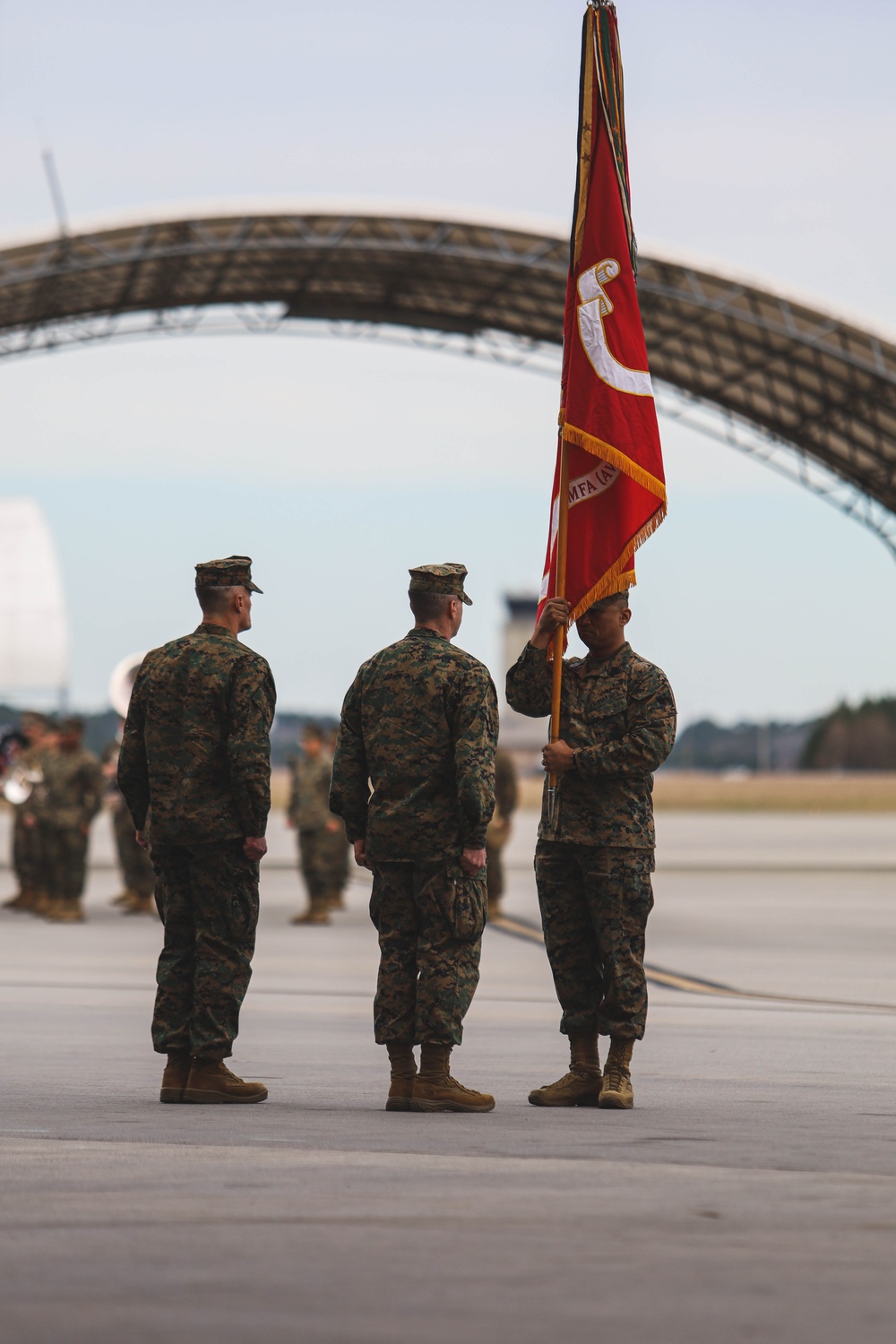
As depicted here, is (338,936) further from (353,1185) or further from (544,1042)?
(353,1185)

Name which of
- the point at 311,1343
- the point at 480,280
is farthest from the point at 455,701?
the point at 480,280

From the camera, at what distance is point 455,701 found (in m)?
6.50

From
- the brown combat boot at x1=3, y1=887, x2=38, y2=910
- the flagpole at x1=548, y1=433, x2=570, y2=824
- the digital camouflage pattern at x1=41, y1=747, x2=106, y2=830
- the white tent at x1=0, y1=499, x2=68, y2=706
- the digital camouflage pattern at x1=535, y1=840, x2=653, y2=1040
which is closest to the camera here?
the digital camouflage pattern at x1=535, y1=840, x2=653, y2=1040

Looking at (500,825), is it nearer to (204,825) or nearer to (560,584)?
(560,584)

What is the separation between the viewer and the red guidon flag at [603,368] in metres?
7.16

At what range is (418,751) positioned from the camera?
255 inches

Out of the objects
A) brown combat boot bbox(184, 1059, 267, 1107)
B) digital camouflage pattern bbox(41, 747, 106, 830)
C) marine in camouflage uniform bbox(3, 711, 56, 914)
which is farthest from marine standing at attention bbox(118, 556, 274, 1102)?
marine in camouflage uniform bbox(3, 711, 56, 914)

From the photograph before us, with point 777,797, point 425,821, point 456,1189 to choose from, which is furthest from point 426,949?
point 777,797

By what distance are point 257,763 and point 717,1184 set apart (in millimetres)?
2334

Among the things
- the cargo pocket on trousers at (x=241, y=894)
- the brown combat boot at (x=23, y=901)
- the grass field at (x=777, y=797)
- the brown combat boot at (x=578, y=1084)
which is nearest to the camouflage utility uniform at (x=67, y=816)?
the brown combat boot at (x=23, y=901)

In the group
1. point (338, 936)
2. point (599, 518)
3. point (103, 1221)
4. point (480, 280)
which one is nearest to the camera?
point (103, 1221)

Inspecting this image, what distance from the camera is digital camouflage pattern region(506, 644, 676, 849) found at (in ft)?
21.1

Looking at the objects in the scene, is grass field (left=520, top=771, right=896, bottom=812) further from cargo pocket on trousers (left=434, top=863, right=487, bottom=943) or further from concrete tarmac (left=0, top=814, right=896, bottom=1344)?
cargo pocket on trousers (left=434, top=863, right=487, bottom=943)

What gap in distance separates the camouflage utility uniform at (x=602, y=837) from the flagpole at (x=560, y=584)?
37mm
